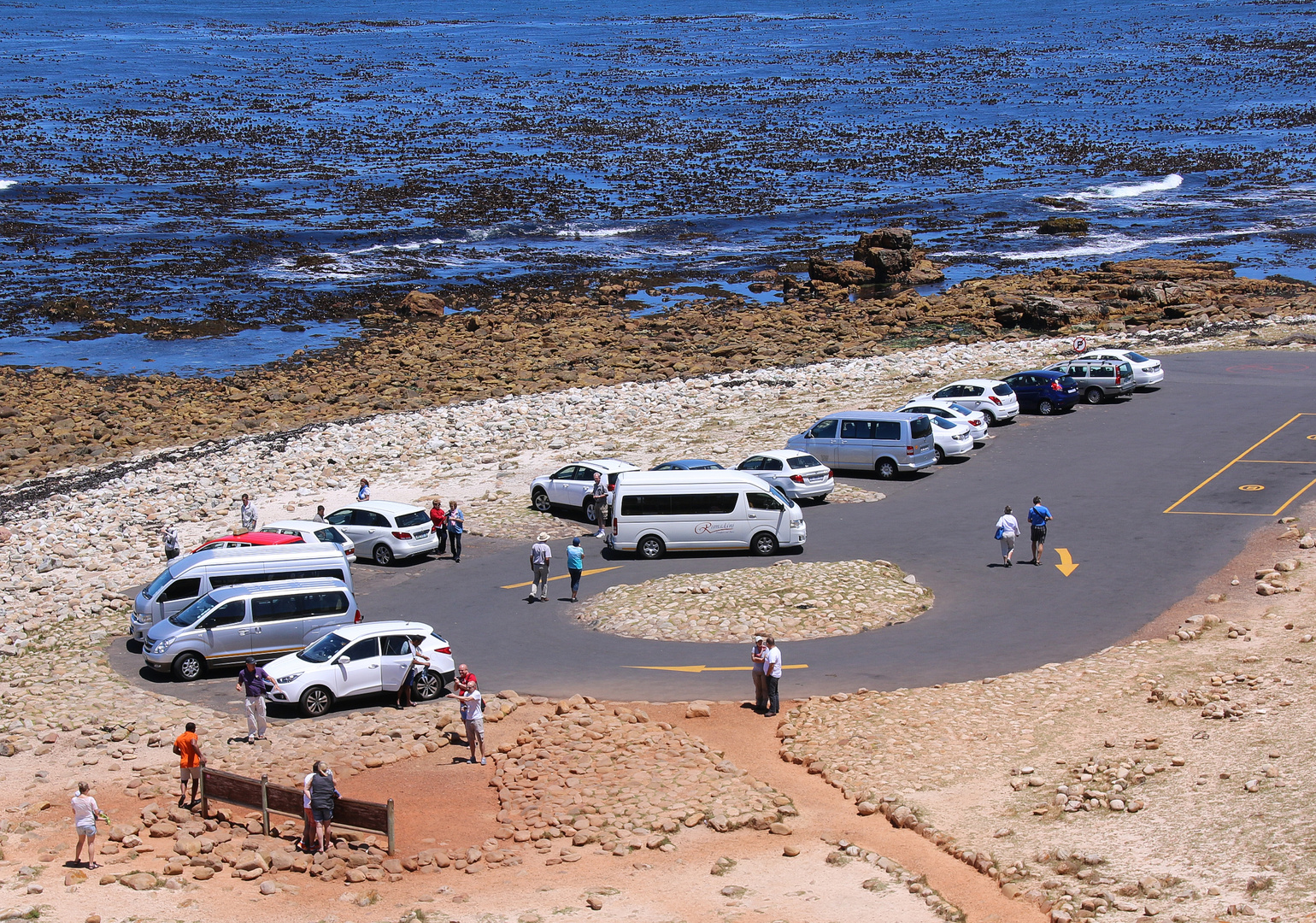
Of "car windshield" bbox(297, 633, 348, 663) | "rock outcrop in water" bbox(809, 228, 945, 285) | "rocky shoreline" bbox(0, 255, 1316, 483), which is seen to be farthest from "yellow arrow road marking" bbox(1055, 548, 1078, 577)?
"rock outcrop in water" bbox(809, 228, 945, 285)

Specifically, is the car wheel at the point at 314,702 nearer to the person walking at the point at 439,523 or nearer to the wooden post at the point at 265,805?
the wooden post at the point at 265,805

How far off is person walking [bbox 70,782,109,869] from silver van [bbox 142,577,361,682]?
7308 mm

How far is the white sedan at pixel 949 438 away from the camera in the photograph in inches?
1503

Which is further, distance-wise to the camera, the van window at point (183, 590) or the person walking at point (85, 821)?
the van window at point (183, 590)

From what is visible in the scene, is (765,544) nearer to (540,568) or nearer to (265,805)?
(540,568)

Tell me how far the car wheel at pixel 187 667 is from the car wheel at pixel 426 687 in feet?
15.0

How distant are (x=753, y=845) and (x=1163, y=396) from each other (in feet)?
109

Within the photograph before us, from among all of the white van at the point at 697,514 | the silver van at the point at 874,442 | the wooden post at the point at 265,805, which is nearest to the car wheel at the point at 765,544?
the white van at the point at 697,514

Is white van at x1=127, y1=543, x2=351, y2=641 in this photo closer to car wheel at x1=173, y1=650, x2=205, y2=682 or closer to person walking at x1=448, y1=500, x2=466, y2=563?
car wheel at x1=173, y1=650, x2=205, y2=682

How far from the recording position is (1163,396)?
148 feet

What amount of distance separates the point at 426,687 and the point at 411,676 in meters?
0.37

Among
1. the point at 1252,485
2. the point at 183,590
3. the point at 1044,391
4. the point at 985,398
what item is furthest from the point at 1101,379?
the point at 183,590

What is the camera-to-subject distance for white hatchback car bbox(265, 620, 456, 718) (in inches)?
870

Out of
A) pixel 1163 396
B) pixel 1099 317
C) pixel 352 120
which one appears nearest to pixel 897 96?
pixel 352 120
